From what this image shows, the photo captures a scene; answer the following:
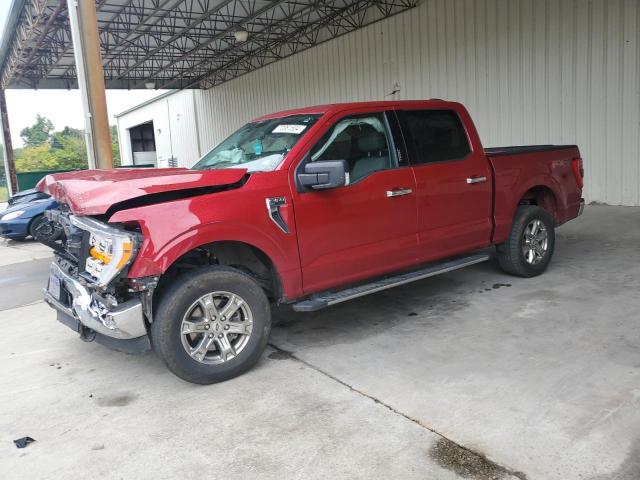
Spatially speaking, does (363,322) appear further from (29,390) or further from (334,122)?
(29,390)

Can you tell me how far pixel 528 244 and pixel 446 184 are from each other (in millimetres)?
1575

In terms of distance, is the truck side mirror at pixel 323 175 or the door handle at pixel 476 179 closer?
the truck side mirror at pixel 323 175

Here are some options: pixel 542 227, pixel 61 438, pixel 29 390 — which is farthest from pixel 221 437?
pixel 542 227

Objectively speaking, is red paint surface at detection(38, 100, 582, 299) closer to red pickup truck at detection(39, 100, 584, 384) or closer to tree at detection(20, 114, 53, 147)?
red pickup truck at detection(39, 100, 584, 384)

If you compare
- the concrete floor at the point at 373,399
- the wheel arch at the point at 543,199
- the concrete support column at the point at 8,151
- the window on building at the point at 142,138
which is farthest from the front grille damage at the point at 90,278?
the window on building at the point at 142,138

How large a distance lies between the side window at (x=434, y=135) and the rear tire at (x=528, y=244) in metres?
1.11

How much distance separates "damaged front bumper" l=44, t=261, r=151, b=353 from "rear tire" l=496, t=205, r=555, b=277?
3942 mm

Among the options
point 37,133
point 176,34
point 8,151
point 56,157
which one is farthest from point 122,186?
point 37,133

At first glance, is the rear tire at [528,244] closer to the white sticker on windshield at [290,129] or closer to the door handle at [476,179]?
the door handle at [476,179]

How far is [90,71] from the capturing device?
26.8ft

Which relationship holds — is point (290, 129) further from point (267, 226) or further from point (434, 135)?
point (434, 135)

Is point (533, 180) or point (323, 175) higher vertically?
point (323, 175)

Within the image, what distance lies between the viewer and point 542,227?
6.04 m

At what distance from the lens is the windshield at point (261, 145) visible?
170 inches
